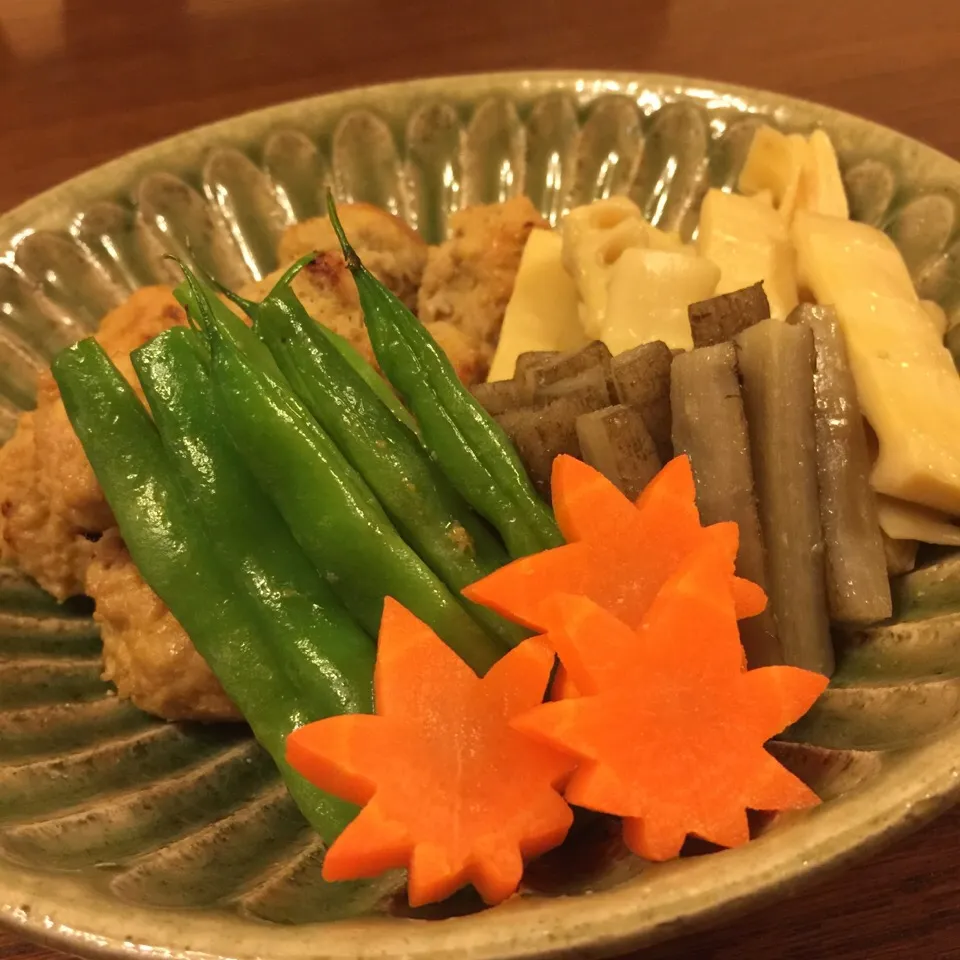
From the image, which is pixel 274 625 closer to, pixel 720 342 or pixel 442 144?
pixel 720 342

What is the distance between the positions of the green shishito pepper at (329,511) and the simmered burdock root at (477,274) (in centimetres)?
83

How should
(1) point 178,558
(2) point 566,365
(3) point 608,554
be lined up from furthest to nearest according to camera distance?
(2) point 566,365 < (1) point 178,558 < (3) point 608,554

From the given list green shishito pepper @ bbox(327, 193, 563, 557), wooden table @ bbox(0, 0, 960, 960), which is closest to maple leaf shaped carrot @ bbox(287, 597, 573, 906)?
green shishito pepper @ bbox(327, 193, 563, 557)

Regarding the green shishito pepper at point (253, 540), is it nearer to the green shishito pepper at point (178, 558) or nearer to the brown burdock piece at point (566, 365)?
the green shishito pepper at point (178, 558)

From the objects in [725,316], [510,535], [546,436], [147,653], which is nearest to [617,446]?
[546,436]

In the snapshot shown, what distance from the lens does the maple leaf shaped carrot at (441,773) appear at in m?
1.33

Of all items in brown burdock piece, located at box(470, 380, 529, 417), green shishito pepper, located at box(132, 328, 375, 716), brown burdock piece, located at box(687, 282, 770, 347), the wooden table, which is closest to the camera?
green shishito pepper, located at box(132, 328, 375, 716)

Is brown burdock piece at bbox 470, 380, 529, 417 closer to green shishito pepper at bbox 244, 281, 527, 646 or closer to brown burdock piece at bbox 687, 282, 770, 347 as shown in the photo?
Result: green shishito pepper at bbox 244, 281, 527, 646

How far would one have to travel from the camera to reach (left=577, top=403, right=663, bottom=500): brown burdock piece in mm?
1786

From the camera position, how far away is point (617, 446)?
5.88 ft

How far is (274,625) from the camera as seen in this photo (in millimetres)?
1746

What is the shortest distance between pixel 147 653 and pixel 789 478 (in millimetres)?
1340

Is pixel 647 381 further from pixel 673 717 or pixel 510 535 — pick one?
pixel 673 717

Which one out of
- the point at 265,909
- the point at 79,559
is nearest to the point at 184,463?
the point at 79,559
